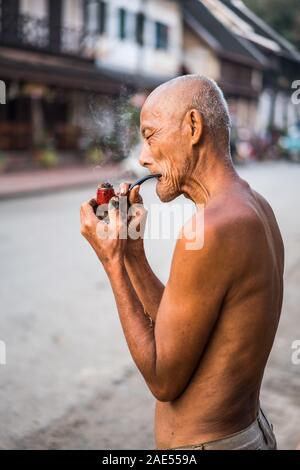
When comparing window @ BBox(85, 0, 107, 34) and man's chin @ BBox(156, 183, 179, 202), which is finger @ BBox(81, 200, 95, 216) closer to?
man's chin @ BBox(156, 183, 179, 202)

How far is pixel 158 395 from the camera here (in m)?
1.40

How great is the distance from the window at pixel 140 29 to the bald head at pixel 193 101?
72.9ft

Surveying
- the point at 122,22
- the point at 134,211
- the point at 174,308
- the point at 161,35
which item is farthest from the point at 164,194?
the point at 161,35

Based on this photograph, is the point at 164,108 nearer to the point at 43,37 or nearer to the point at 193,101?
the point at 193,101

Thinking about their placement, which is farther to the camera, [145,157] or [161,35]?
[161,35]

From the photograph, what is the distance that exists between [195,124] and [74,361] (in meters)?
3.34

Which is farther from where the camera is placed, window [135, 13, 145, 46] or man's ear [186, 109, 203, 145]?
window [135, 13, 145, 46]

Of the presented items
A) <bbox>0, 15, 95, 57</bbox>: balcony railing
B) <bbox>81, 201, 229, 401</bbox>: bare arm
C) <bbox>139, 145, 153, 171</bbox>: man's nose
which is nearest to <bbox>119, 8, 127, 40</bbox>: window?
<bbox>0, 15, 95, 57</bbox>: balcony railing

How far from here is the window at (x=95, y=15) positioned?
68.2ft

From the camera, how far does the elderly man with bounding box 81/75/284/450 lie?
4.24 feet

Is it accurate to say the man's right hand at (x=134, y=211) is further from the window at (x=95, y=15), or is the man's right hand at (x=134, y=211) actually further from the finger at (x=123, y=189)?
the window at (x=95, y=15)

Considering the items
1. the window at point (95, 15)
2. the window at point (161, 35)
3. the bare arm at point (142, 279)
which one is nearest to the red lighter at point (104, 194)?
the bare arm at point (142, 279)

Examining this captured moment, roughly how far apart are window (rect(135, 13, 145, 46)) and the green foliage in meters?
18.3

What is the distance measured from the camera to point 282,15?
4.75 m
